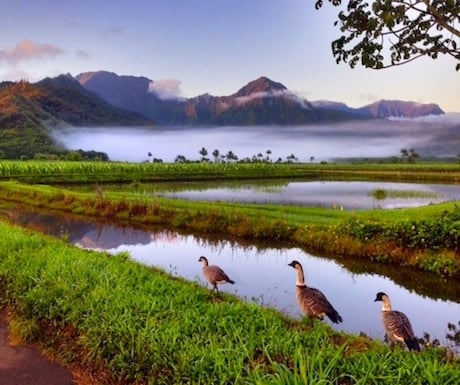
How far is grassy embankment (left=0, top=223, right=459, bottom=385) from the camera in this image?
4.21 metres

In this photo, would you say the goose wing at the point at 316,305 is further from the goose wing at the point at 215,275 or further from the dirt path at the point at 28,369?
the dirt path at the point at 28,369

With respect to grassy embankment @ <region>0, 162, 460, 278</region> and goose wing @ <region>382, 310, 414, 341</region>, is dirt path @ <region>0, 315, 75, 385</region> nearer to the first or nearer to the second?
goose wing @ <region>382, 310, 414, 341</region>

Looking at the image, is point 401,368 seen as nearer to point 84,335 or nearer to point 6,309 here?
point 84,335

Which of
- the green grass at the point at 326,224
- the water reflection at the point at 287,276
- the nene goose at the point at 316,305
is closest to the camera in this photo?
the nene goose at the point at 316,305

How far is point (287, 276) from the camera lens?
12492 millimetres

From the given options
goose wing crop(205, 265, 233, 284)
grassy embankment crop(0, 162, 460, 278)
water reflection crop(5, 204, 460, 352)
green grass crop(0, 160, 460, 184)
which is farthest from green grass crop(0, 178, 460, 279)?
green grass crop(0, 160, 460, 184)

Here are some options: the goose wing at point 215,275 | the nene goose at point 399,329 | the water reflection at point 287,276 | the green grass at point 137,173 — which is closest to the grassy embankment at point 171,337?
the nene goose at point 399,329

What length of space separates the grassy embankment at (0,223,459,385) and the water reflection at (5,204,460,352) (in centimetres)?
276

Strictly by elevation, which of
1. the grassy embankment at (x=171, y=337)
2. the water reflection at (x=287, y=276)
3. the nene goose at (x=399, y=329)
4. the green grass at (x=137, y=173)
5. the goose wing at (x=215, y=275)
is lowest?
the green grass at (x=137, y=173)

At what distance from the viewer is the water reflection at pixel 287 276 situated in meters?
9.64

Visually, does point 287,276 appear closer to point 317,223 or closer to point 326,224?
point 326,224

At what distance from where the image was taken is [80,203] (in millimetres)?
25562

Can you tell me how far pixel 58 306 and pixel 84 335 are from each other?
971 millimetres

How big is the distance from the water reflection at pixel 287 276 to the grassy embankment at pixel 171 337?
276 centimetres
